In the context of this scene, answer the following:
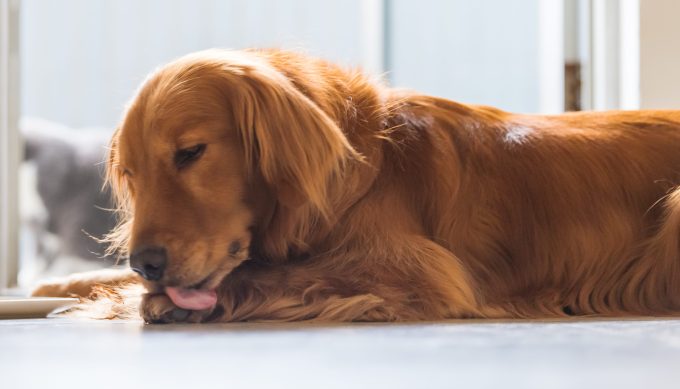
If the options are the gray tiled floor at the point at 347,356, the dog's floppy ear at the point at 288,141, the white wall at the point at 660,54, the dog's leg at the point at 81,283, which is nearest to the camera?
the gray tiled floor at the point at 347,356

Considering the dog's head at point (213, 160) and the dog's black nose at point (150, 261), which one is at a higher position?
the dog's head at point (213, 160)

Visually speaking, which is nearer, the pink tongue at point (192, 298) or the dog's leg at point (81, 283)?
the pink tongue at point (192, 298)

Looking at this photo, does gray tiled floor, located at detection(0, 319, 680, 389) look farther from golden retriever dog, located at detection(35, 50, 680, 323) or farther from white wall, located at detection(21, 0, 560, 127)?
white wall, located at detection(21, 0, 560, 127)

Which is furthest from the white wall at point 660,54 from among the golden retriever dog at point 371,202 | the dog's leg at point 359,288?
the dog's leg at point 359,288

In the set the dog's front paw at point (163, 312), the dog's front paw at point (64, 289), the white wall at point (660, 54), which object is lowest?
the dog's front paw at point (64, 289)

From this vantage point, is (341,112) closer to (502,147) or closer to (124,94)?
(502,147)

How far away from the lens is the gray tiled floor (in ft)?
2.68

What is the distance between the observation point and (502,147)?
191 cm

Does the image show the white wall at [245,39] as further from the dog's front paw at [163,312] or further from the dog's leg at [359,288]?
the dog's front paw at [163,312]

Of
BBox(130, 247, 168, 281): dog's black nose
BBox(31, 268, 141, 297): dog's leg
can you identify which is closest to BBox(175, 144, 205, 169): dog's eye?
BBox(130, 247, 168, 281): dog's black nose

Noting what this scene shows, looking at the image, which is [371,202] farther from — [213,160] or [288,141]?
[213,160]

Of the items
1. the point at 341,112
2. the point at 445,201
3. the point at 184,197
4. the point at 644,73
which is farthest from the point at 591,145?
the point at 644,73

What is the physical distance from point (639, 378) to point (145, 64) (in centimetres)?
331

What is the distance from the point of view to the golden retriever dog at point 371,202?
5.44ft
